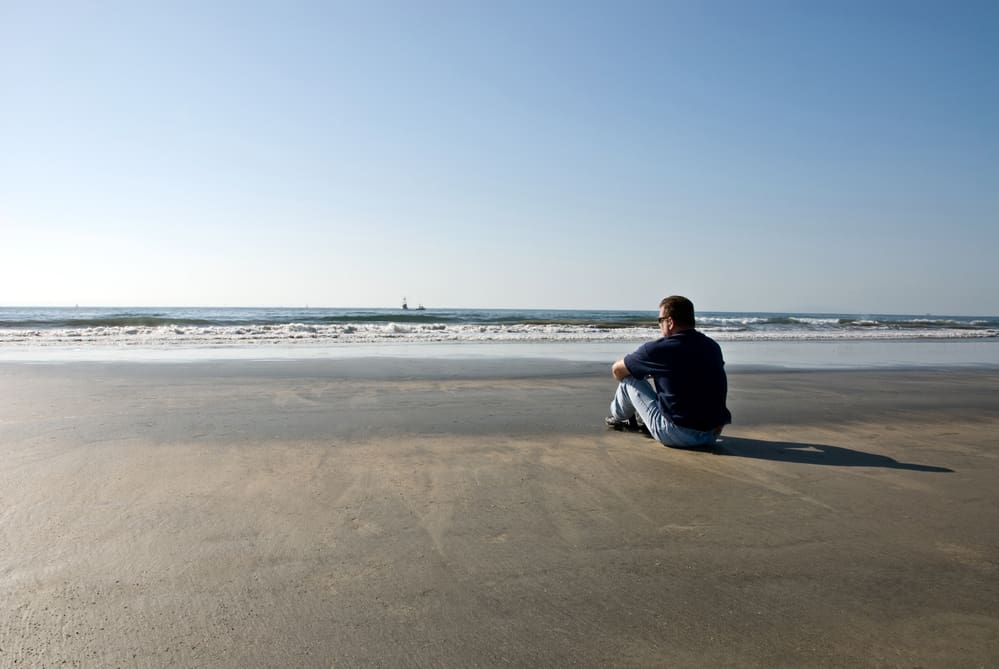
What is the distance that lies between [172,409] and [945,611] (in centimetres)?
632

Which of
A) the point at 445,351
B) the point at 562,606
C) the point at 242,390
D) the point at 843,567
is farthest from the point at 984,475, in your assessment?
the point at 445,351

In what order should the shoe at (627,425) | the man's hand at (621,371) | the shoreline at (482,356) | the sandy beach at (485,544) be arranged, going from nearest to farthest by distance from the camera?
the sandy beach at (485,544), the man's hand at (621,371), the shoe at (627,425), the shoreline at (482,356)

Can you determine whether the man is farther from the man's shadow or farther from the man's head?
the man's shadow

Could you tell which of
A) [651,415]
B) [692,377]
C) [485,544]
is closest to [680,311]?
[692,377]

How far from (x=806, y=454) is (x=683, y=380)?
1065 mm

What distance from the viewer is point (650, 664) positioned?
182 cm

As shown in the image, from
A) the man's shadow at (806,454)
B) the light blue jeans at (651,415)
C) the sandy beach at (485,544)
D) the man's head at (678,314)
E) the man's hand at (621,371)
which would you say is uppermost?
the man's head at (678,314)

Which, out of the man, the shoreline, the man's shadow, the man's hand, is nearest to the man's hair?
the man

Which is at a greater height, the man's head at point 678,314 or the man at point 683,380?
the man's head at point 678,314

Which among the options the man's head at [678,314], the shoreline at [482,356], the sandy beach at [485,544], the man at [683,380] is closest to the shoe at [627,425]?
the sandy beach at [485,544]

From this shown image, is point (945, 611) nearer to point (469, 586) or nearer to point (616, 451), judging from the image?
point (469, 586)

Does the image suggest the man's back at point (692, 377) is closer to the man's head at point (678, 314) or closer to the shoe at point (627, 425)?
the man's head at point (678, 314)

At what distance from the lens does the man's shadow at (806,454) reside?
14.1ft

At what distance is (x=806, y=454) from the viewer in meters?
4.60
